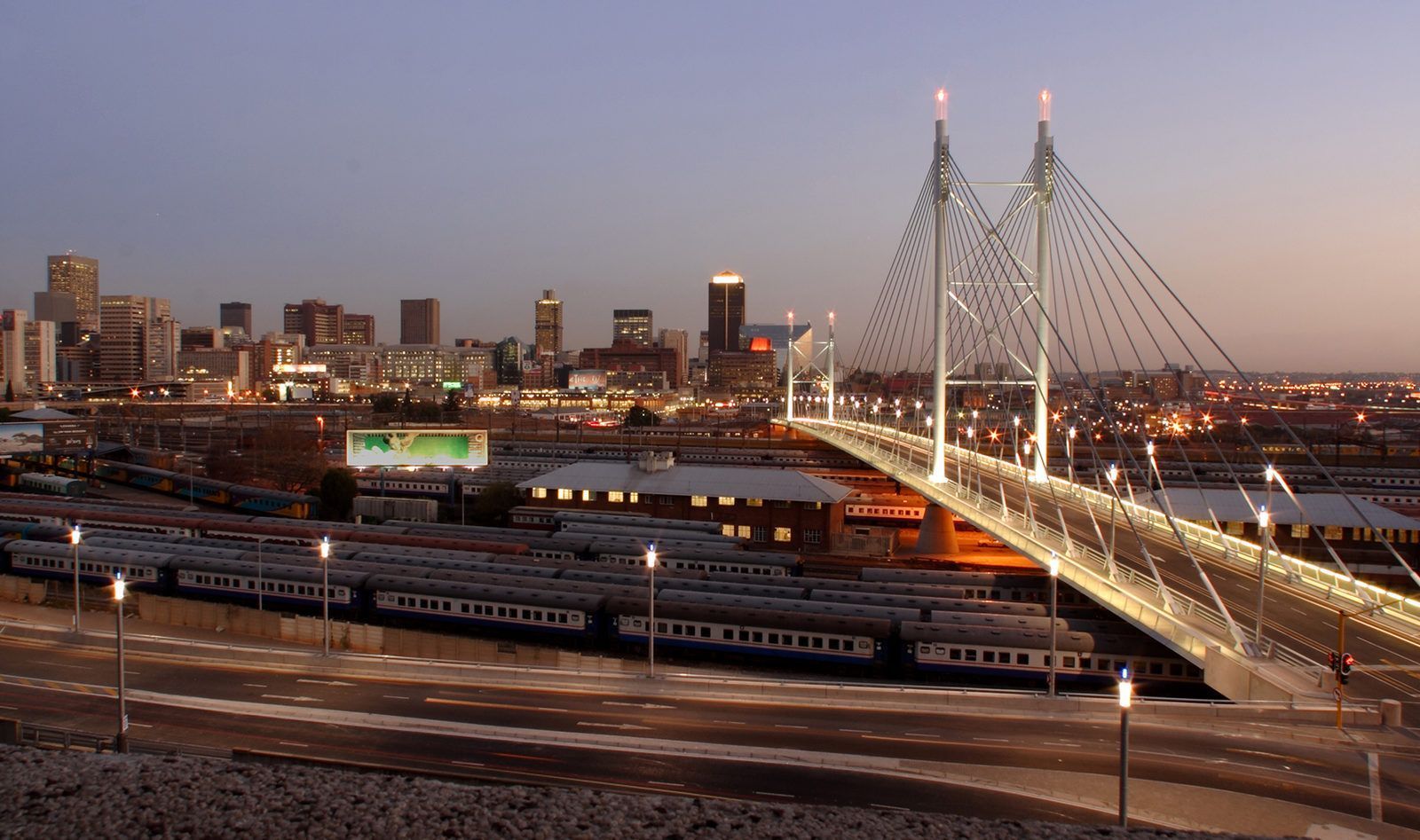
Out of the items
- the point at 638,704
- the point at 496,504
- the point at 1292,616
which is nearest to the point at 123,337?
the point at 496,504

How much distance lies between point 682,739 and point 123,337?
657 feet

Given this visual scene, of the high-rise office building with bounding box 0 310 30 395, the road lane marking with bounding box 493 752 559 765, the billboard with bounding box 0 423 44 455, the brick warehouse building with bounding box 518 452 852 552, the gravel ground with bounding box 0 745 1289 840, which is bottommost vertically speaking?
the road lane marking with bounding box 493 752 559 765

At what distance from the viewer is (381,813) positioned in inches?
284

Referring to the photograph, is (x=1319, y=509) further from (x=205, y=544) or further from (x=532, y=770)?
(x=205, y=544)

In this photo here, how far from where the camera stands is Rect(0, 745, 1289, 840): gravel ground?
7027 millimetres

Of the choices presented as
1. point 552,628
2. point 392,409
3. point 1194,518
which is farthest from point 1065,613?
point 392,409

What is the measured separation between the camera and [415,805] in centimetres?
734

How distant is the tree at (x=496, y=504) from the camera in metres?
39.1

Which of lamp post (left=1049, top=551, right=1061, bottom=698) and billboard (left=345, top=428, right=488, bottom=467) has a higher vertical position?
billboard (left=345, top=428, right=488, bottom=467)

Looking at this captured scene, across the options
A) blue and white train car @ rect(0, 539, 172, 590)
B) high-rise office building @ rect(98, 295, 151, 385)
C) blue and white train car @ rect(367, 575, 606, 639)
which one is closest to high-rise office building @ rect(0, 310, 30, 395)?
high-rise office building @ rect(98, 295, 151, 385)

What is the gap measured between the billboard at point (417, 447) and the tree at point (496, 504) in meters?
2.11

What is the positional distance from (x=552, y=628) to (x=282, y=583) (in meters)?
8.80

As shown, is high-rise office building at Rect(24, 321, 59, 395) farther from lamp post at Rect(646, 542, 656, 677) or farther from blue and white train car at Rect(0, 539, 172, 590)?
lamp post at Rect(646, 542, 656, 677)

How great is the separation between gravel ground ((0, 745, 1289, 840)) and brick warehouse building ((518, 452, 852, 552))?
2734 centimetres
